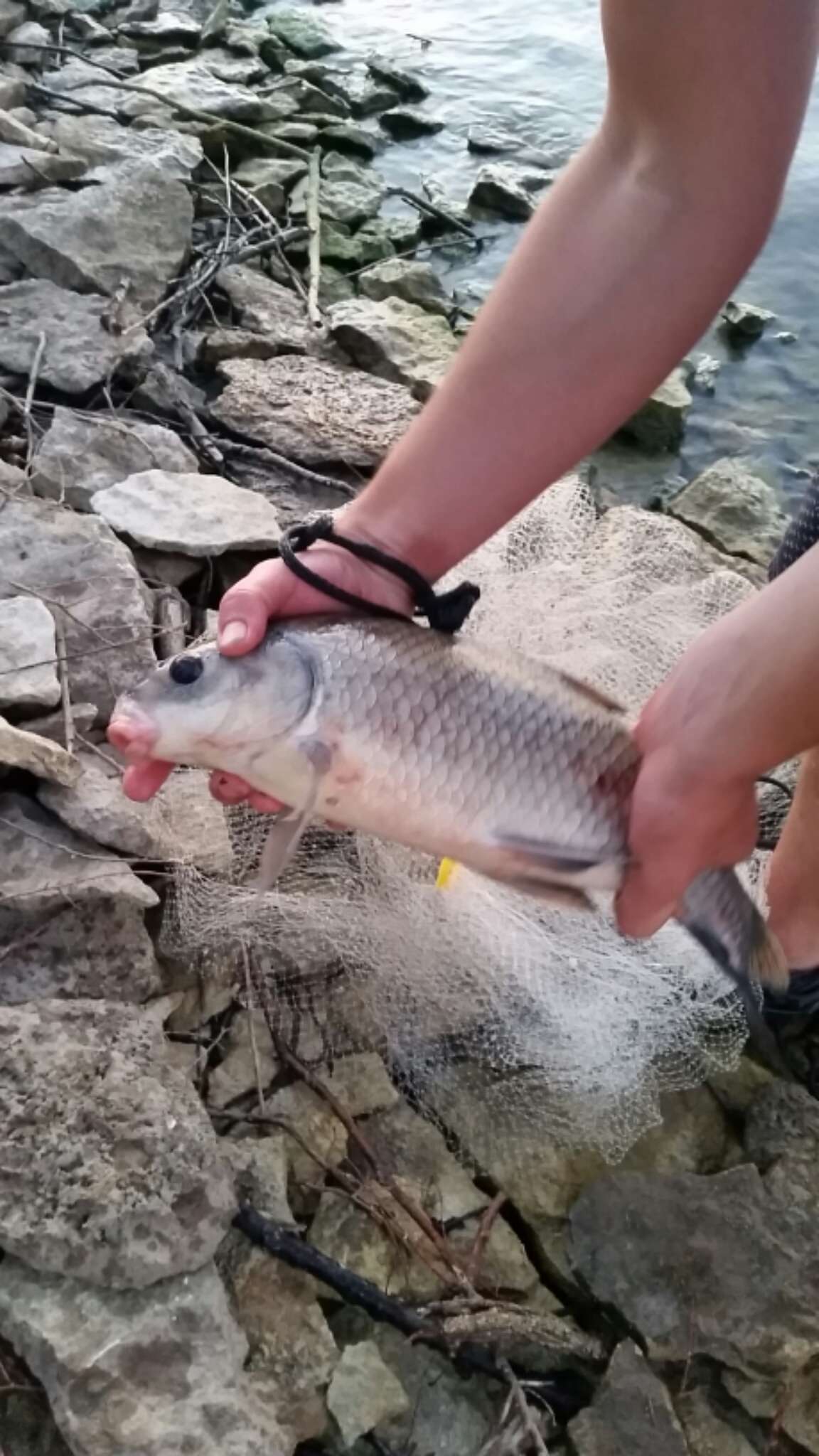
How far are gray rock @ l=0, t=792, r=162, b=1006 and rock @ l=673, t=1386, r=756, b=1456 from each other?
1.08 m

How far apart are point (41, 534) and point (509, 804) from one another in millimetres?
1496

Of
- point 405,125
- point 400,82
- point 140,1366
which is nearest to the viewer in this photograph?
point 140,1366

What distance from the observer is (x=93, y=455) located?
10.7 feet

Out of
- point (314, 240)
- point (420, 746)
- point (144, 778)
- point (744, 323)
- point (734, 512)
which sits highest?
point (420, 746)

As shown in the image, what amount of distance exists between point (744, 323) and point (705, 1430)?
206 inches

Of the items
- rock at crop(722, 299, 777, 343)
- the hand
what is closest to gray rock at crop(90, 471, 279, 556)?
the hand

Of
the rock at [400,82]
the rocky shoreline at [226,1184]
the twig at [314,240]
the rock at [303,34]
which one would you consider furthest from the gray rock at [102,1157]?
the rock at [303,34]

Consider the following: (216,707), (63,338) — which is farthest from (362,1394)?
(63,338)

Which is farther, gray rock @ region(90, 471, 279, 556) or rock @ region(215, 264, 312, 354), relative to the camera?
rock @ region(215, 264, 312, 354)

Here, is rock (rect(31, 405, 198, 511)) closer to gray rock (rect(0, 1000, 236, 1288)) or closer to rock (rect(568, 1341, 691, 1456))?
gray rock (rect(0, 1000, 236, 1288))

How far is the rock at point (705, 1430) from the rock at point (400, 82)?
8582mm

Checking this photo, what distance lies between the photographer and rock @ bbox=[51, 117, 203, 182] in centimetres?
541

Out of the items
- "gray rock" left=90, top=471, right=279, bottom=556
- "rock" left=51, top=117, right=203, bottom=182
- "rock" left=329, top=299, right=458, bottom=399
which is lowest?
"rock" left=329, top=299, right=458, bottom=399

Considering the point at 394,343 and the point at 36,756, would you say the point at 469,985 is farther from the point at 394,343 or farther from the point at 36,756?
the point at 394,343
